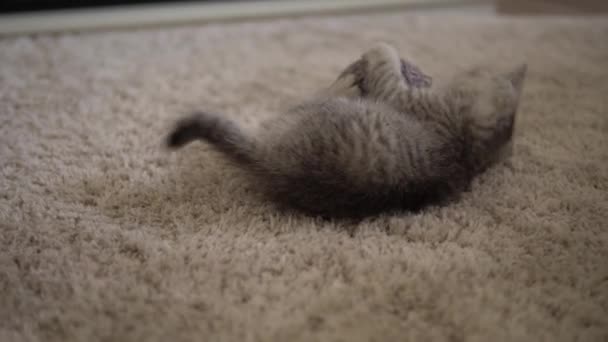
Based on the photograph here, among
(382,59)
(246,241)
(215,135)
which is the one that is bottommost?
(246,241)

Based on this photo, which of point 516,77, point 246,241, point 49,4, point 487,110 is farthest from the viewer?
point 49,4

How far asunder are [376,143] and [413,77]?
358 mm

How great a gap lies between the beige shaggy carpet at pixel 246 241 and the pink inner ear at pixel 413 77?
27 cm

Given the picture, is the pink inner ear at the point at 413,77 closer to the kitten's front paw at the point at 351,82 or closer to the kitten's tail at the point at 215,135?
the kitten's front paw at the point at 351,82

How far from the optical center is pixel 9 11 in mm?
1921

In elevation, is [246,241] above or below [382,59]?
below

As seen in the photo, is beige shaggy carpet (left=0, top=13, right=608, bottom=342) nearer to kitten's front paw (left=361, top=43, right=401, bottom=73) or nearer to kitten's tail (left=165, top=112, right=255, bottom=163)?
kitten's tail (left=165, top=112, right=255, bottom=163)

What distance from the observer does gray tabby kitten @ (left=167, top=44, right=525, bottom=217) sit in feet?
2.95

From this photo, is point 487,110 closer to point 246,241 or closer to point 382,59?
point 382,59

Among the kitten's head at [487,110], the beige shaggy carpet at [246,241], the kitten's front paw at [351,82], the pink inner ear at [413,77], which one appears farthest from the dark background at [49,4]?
the kitten's head at [487,110]

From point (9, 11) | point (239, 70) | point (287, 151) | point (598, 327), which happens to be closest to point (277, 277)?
point (287, 151)

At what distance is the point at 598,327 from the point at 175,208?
782 millimetres

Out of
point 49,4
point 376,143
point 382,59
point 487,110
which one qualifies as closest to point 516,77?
point 487,110

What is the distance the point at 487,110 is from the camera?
1.03m
